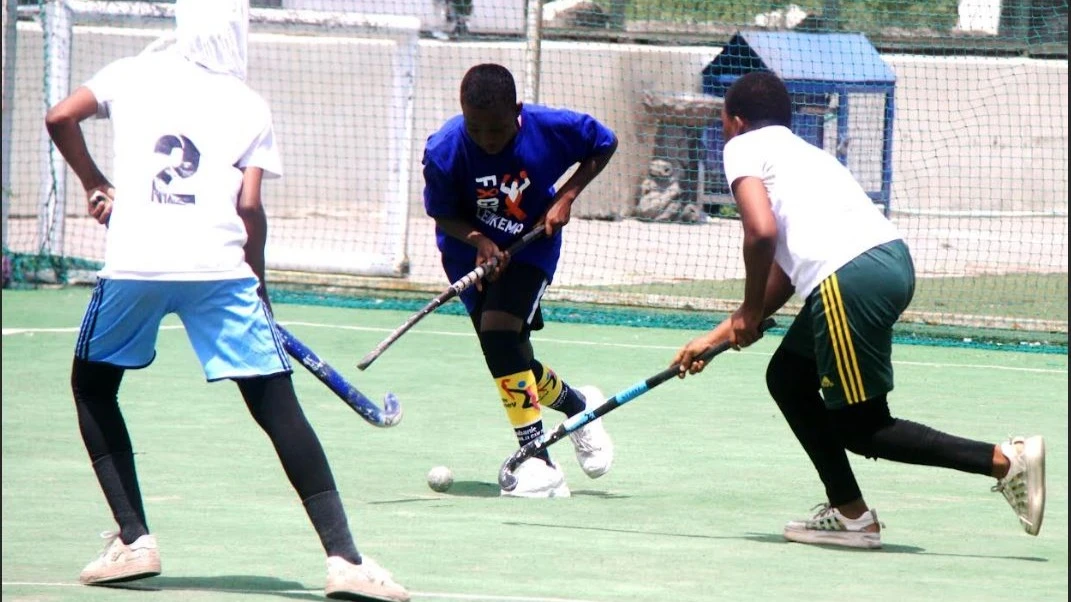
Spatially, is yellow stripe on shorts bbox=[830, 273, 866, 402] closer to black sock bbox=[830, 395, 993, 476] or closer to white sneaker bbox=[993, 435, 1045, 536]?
black sock bbox=[830, 395, 993, 476]

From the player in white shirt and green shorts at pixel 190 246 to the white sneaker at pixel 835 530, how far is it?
1.53m

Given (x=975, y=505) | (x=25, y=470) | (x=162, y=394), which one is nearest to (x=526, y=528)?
(x=975, y=505)

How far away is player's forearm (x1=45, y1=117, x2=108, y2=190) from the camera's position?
4668 millimetres

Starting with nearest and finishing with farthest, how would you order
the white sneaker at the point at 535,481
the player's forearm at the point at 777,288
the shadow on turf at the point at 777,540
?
1. the shadow on turf at the point at 777,540
2. the player's forearm at the point at 777,288
3. the white sneaker at the point at 535,481

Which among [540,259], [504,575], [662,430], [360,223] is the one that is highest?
[540,259]

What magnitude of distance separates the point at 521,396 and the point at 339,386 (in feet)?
2.54

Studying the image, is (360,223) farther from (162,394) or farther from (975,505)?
(975,505)

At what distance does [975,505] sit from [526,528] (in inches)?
62.0

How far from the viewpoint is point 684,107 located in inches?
703

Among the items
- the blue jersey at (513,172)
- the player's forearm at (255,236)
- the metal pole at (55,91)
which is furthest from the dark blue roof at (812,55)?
the player's forearm at (255,236)

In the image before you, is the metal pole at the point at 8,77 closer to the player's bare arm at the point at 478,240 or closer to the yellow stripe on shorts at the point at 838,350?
the player's bare arm at the point at 478,240

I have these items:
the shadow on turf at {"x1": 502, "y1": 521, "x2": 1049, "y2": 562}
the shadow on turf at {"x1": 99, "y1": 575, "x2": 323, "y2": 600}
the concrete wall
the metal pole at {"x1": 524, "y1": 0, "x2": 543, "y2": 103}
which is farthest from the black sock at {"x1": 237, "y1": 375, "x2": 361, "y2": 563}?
the concrete wall

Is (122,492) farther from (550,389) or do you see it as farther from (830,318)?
(550,389)

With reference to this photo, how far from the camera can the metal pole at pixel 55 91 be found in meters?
12.8
